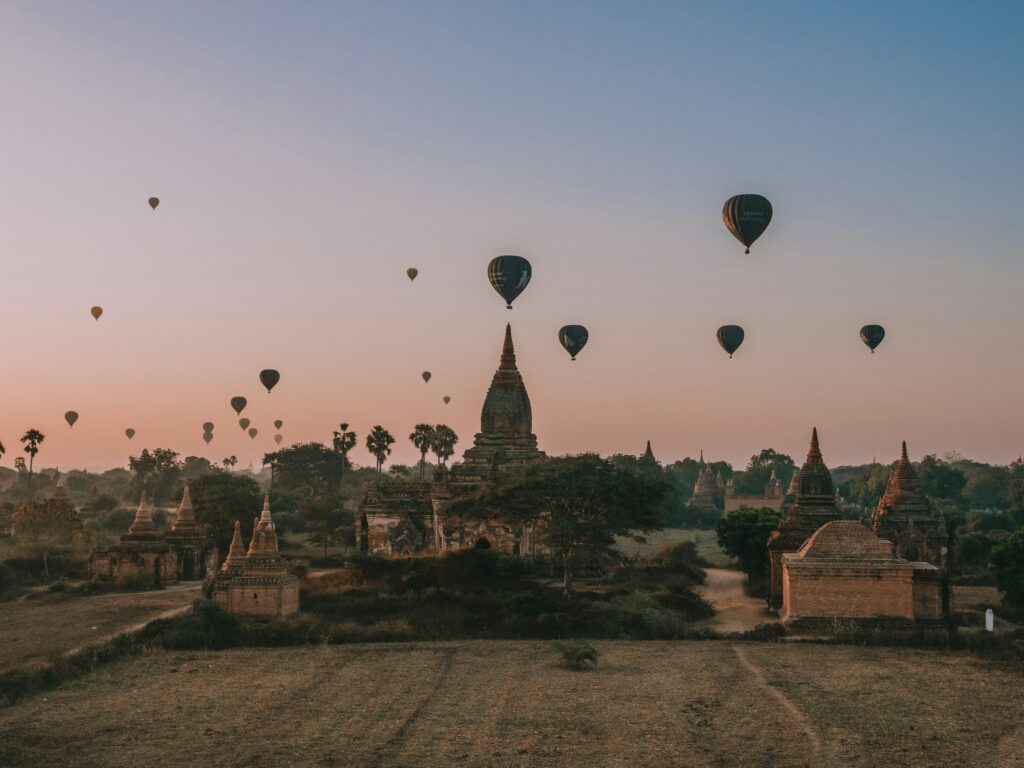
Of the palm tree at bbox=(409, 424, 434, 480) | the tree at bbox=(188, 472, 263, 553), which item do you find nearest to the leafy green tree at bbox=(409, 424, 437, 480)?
the palm tree at bbox=(409, 424, 434, 480)

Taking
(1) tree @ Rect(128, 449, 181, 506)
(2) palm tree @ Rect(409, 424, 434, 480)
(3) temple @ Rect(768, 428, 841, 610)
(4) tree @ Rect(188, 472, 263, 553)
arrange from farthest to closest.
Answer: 1. (1) tree @ Rect(128, 449, 181, 506)
2. (2) palm tree @ Rect(409, 424, 434, 480)
3. (4) tree @ Rect(188, 472, 263, 553)
4. (3) temple @ Rect(768, 428, 841, 610)

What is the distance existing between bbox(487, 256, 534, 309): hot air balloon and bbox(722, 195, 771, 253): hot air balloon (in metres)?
10.6

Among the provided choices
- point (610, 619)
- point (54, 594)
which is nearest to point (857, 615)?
point (610, 619)

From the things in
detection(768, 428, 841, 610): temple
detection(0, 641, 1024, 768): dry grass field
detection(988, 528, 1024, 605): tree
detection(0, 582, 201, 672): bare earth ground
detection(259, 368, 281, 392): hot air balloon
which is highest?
detection(259, 368, 281, 392): hot air balloon

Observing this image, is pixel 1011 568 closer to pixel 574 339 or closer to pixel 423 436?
pixel 574 339

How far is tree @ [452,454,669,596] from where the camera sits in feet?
115

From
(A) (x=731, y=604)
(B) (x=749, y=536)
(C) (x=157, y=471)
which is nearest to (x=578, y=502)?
(A) (x=731, y=604)

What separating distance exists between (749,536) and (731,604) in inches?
310

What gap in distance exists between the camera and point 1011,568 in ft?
122

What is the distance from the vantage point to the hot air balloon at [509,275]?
155 feet

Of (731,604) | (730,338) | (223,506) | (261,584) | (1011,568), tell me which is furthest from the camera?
(223,506)

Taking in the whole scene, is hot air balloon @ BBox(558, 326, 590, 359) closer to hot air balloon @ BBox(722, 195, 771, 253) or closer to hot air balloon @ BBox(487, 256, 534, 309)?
hot air balloon @ BBox(487, 256, 534, 309)

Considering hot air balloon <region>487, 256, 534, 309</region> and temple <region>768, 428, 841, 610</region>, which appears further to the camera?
hot air balloon <region>487, 256, 534, 309</region>

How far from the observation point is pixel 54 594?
134 ft
